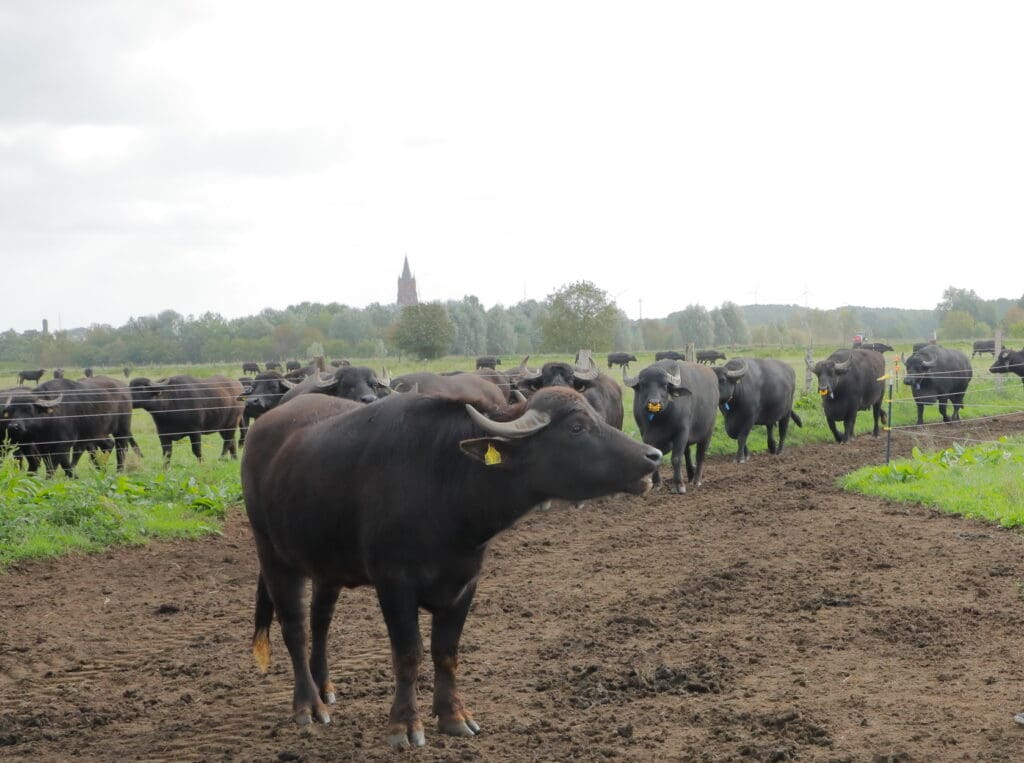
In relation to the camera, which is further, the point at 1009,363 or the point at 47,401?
the point at 1009,363

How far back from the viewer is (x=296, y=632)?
570 centimetres

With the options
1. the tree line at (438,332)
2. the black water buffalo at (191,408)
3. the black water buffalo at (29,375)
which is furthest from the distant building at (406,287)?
the black water buffalo at (191,408)

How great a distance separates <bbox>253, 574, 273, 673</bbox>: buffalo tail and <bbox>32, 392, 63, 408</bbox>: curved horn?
1122 centimetres

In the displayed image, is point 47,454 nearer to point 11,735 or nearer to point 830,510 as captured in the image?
point 11,735

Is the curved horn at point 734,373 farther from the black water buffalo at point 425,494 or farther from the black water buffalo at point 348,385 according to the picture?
the black water buffalo at point 425,494

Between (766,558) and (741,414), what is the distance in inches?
347

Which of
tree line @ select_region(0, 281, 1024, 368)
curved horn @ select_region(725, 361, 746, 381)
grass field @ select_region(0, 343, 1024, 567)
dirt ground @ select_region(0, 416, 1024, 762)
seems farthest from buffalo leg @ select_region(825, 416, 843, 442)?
tree line @ select_region(0, 281, 1024, 368)

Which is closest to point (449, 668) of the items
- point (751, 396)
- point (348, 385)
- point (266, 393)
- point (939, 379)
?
point (348, 385)

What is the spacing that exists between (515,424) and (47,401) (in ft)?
44.2

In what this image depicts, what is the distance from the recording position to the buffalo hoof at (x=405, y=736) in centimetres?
507

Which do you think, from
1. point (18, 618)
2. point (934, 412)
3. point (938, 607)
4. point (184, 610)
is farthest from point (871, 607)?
point (934, 412)

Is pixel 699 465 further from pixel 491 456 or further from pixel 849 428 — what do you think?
pixel 491 456

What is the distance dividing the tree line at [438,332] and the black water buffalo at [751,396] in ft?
71.5

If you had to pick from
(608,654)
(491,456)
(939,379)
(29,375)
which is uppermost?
(491,456)
